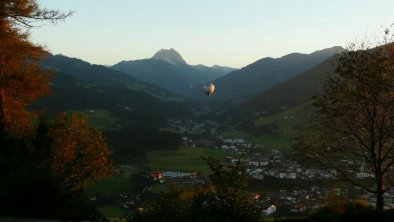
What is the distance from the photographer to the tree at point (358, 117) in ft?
62.7

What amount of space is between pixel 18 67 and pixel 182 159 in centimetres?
8531

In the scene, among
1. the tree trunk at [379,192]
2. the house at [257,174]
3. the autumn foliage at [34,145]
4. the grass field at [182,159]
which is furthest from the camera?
the grass field at [182,159]

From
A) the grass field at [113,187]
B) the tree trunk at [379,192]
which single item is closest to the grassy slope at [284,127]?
the grass field at [113,187]

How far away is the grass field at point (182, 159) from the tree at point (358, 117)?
66883mm

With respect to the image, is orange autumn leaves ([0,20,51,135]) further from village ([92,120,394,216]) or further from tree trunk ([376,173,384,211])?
tree trunk ([376,173,384,211])

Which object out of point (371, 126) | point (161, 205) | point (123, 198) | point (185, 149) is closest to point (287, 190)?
point (123, 198)

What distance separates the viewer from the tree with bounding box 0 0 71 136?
2255 centimetres

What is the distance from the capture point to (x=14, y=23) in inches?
917

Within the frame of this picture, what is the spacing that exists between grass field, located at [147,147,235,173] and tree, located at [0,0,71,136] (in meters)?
65.6

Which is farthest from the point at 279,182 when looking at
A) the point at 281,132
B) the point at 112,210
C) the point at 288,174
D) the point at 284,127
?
the point at 284,127

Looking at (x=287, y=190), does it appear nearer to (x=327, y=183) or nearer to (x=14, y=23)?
(x=327, y=183)

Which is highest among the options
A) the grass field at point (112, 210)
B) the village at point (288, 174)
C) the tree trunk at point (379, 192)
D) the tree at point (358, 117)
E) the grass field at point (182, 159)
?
the tree at point (358, 117)

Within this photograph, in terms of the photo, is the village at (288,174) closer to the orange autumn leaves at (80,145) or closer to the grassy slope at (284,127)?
the grassy slope at (284,127)

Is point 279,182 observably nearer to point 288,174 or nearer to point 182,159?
point 288,174
